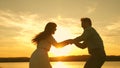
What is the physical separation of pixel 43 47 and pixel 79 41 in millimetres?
1063

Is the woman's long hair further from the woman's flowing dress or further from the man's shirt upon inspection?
the man's shirt

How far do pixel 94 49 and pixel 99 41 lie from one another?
27cm

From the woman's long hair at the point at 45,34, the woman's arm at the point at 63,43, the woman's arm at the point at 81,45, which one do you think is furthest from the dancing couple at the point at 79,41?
the woman's arm at the point at 63,43

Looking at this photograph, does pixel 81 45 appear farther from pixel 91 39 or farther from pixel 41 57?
pixel 41 57

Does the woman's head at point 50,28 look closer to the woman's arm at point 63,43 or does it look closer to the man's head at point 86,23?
the woman's arm at point 63,43

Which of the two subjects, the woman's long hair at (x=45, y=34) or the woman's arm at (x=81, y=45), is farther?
the woman's arm at (x=81, y=45)

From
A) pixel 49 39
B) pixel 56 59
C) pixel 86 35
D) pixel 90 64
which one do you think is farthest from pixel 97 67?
pixel 56 59

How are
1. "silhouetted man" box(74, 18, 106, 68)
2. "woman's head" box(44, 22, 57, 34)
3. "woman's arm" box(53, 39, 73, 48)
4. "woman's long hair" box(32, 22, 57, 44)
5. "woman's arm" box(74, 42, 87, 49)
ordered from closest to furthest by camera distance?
1. "silhouetted man" box(74, 18, 106, 68)
2. "woman's long hair" box(32, 22, 57, 44)
3. "woman's head" box(44, 22, 57, 34)
4. "woman's arm" box(74, 42, 87, 49)
5. "woman's arm" box(53, 39, 73, 48)

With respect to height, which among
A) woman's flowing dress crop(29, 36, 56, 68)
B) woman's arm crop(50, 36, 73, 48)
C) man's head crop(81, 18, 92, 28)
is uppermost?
man's head crop(81, 18, 92, 28)

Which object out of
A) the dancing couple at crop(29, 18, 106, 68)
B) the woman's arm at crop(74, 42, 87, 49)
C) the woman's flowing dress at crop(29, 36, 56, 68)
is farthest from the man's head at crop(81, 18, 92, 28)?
the woman's flowing dress at crop(29, 36, 56, 68)

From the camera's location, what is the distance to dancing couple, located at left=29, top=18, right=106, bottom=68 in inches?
386

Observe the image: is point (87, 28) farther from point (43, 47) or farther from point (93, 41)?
point (43, 47)

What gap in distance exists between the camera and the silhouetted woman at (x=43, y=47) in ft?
32.4

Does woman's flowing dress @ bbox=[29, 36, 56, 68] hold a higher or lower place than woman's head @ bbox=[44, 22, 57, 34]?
lower
